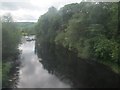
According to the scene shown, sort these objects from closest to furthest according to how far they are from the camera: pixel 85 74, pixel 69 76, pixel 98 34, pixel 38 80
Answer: pixel 38 80, pixel 69 76, pixel 85 74, pixel 98 34

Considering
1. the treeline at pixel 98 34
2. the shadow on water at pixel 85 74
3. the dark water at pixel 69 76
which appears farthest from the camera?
Result: the treeline at pixel 98 34

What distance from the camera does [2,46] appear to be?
141 ft

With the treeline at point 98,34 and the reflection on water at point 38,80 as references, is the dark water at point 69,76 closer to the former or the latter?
the reflection on water at point 38,80

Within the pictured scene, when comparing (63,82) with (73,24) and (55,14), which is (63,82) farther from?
(55,14)

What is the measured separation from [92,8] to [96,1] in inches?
123

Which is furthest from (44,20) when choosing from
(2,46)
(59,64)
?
(2,46)

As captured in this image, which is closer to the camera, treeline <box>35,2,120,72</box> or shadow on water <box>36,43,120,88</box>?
shadow on water <box>36,43,120,88</box>

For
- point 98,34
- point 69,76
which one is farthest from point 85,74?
point 98,34

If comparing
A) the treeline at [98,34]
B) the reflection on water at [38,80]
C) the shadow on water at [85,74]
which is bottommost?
the reflection on water at [38,80]

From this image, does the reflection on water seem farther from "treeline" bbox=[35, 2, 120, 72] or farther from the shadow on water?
"treeline" bbox=[35, 2, 120, 72]

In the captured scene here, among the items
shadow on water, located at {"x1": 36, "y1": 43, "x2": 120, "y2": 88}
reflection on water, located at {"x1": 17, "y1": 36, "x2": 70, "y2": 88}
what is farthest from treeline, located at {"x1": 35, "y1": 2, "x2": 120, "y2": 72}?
reflection on water, located at {"x1": 17, "y1": 36, "x2": 70, "y2": 88}

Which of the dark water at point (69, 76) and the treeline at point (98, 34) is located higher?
the treeline at point (98, 34)

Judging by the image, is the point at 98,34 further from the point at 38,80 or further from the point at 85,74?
the point at 38,80

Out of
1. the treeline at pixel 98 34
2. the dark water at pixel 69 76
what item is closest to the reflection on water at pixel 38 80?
the dark water at pixel 69 76
